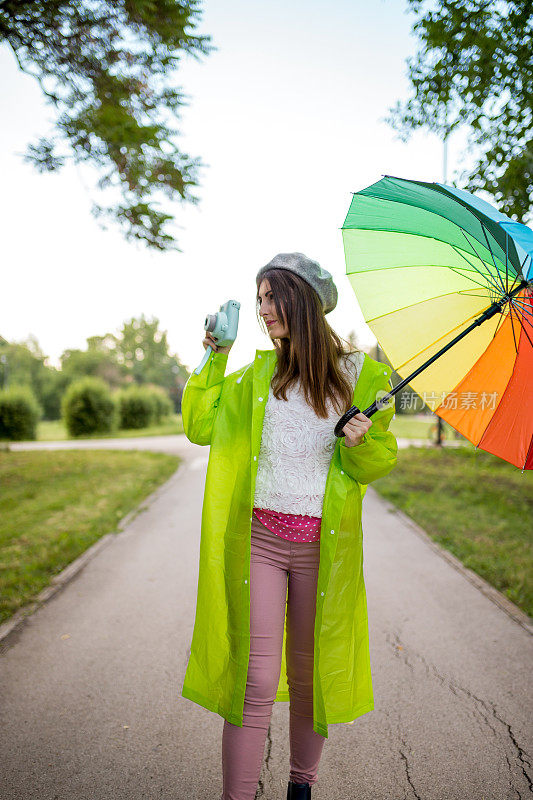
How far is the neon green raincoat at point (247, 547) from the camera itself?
6.85ft

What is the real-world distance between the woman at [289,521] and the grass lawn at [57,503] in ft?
9.62

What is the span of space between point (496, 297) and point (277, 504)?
3.89ft

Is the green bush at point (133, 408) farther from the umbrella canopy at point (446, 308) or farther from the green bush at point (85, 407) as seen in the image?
the umbrella canopy at point (446, 308)

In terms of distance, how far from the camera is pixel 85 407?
30.7 metres

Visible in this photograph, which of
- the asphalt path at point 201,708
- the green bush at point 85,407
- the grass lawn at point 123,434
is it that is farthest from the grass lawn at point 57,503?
the green bush at point 85,407

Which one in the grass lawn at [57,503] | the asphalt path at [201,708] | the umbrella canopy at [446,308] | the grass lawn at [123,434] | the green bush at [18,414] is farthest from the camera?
the grass lawn at [123,434]

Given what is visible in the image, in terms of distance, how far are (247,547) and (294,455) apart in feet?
1.27

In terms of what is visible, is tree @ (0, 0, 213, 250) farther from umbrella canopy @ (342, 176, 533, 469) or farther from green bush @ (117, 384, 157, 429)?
green bush @ (117, 384, 157, 429)

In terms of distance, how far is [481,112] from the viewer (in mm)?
5266

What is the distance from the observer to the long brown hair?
220 cm

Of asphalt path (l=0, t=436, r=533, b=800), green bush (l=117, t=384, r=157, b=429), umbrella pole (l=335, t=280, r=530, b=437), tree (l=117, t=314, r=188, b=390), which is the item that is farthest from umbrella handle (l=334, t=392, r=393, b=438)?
tree (l=117, t=314, r=188, b=390)

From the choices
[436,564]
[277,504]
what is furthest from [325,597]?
[436,564]

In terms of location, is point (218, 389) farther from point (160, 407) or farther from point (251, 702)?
point (160, 407)

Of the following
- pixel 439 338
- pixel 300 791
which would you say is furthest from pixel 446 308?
pixel 300 791
